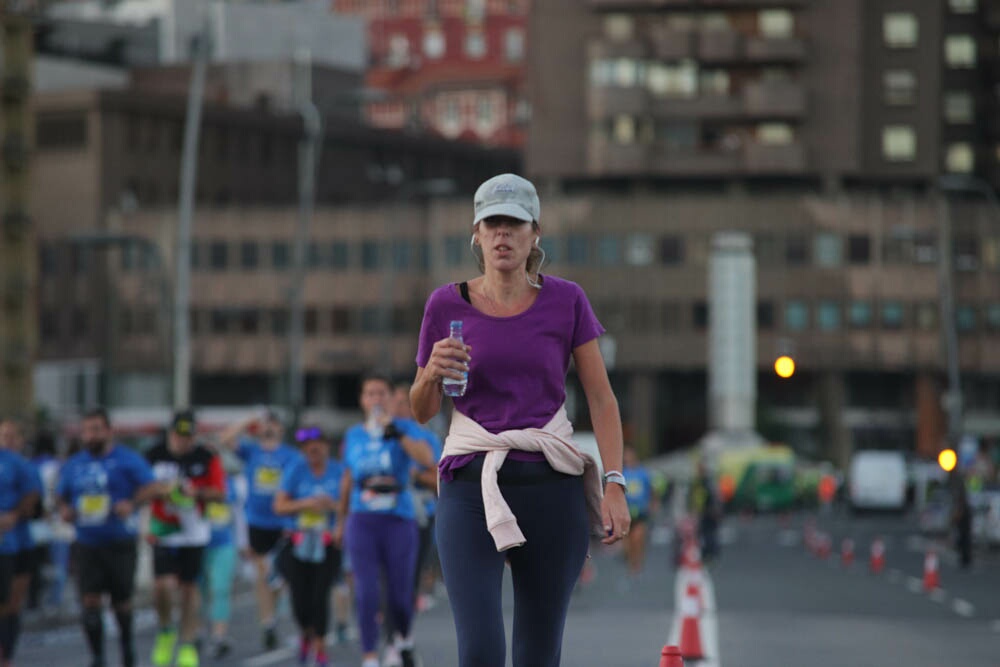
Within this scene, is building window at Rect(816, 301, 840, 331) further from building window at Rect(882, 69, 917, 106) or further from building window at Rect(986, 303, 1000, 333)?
building window at Rect(882, 69, 917, 106)

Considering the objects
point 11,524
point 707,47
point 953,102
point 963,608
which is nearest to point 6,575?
point 11,524

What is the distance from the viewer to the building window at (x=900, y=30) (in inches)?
4097

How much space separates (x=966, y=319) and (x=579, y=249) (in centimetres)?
1702

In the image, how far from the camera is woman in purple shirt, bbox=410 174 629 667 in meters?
6.86

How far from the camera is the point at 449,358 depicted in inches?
261

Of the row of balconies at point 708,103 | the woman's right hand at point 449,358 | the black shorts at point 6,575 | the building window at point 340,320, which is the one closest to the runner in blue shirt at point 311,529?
the black shorts at point 6,575

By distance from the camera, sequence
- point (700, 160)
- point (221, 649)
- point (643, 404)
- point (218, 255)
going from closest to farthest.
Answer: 1. point (221, 649)
2. point (643, 404)
3. point (700, 160)
4. point (218, 255)

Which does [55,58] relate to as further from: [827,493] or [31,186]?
[827,493]

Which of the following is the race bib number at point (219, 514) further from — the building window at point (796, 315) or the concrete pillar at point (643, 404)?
the building window at point (796, 315)

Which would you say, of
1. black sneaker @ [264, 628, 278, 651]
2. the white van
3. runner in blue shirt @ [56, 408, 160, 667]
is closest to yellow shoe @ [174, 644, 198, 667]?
runner in blue shirt @ [56, 408, 160, 667]

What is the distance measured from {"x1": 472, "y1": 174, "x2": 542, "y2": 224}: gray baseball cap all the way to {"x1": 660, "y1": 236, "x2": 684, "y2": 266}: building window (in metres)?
97.0

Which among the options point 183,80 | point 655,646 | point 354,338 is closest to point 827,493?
point 354,338

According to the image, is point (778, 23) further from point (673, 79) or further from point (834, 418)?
point (834, 418)

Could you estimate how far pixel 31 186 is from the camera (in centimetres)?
8138
